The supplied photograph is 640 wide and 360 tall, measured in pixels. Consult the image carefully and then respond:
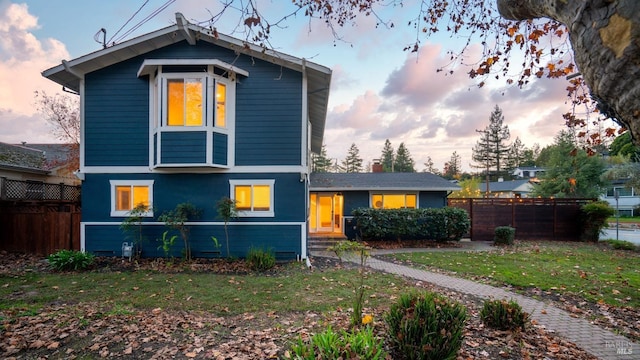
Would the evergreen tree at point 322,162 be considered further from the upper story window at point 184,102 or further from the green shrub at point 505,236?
the upper story window at point 184,102

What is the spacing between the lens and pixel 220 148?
9.77m

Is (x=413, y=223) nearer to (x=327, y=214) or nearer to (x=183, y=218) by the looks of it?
(x=327, y=214)

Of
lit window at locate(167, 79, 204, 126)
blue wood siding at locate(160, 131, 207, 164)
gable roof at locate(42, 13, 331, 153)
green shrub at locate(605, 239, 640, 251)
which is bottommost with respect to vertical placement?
green shrub at locate(605, 239, 640, 251)

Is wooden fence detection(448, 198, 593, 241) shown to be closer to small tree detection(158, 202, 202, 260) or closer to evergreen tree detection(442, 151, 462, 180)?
small tree detection(158, 202, 202, 260)

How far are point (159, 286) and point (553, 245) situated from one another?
52.7ft

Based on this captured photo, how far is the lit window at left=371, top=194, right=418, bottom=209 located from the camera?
16.3 metres

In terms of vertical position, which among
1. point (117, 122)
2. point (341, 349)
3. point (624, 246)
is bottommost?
point (624, 246)

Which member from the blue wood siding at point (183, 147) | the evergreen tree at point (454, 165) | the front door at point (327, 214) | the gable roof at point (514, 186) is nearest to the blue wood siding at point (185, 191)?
the blue wood siding at point (183, 147)

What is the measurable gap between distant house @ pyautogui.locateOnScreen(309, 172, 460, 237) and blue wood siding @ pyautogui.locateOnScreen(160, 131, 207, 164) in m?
7.35

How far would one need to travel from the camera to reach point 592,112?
13.4ft

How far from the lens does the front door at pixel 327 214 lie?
1666 centimetres

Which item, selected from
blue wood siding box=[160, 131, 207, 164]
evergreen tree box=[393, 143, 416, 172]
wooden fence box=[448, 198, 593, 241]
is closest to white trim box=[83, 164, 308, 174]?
blue wood siding box=[160, 131, 207, 164]

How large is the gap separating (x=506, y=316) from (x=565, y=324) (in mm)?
1477

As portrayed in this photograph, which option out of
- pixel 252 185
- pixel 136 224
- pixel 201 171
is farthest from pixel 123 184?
pixel 252 185
